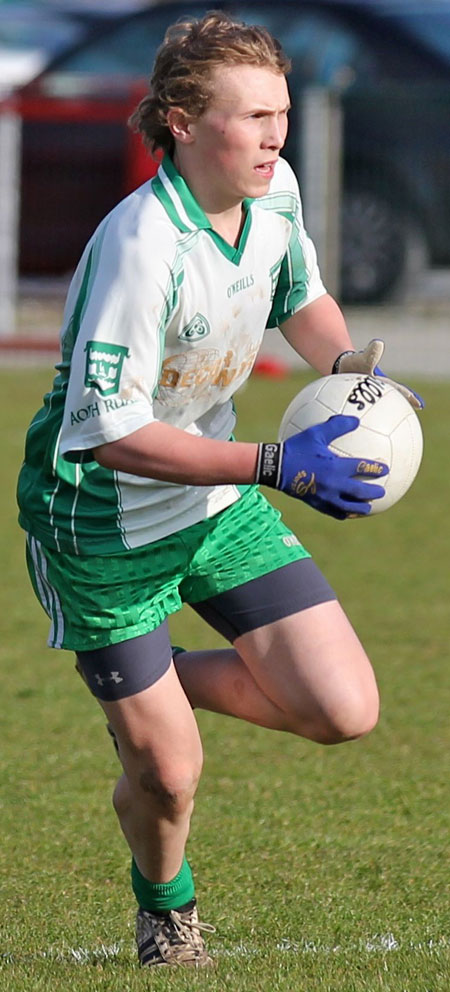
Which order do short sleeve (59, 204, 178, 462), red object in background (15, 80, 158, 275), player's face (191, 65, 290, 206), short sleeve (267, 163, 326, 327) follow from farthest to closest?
1. red object in background (15, 80, 158, 275)
2. short sleeve (267, 163, 326, 327)
3. player's face (191, 65, 290, 206)
4. short sleeve (59, 204, 178, 462)

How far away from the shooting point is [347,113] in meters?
15.8

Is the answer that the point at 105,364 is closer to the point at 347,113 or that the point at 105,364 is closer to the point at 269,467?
the point at 269,467

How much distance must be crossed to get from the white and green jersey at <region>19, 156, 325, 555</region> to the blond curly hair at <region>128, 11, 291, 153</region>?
12cm

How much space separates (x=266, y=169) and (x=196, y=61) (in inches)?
10.5

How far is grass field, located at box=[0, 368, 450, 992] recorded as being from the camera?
11.7 feet

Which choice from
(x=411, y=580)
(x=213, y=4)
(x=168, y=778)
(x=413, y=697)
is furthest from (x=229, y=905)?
(x=213, y=4)

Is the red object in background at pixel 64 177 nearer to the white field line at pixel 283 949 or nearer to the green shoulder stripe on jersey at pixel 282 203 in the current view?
the green shoulder stripe on jersey at pixel 282 203

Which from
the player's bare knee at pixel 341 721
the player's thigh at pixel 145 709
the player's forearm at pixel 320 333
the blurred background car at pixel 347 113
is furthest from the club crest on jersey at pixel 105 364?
the blurred background car at pixel 347 113

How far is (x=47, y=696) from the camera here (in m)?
5.93

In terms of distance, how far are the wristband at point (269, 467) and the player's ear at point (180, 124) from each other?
694 mm

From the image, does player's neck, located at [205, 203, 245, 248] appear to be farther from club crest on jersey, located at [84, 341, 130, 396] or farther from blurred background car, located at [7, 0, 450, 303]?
blurred background car, located at [7, 0, 450, 303]

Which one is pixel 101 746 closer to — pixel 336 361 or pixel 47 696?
pixel 47 696

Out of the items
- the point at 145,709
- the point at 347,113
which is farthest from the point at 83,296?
the point at 347,113

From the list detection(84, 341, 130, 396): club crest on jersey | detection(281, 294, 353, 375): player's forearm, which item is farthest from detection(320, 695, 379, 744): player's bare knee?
detection(84, 341, 130, 396): club crest on jersey
